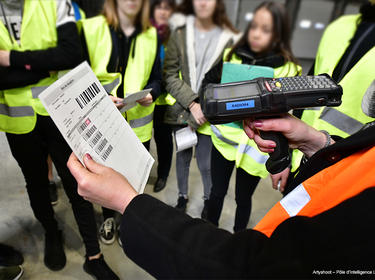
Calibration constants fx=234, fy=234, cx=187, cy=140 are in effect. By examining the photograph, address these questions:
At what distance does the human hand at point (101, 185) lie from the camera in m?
0.50

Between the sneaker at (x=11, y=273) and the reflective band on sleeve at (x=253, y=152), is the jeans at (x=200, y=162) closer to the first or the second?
the reflective band on sleeve at (x=253, y=152)

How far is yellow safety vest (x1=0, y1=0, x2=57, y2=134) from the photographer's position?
0.94 m

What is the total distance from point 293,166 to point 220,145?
1.23 ft

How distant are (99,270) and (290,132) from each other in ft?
3.91

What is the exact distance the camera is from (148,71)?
3.72 feet

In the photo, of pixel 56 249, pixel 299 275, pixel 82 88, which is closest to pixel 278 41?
pixel 82 88

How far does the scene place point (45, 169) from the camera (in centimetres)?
118

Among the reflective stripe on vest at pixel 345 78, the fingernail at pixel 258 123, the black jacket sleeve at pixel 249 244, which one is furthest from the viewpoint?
the reflective stripe on vest at pixel 345 78

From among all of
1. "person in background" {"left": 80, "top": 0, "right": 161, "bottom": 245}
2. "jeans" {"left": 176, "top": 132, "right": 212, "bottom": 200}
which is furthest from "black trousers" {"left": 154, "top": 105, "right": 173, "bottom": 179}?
"person in background" {"left": 80, "top": 0, "right": 161, "bottom": 245}

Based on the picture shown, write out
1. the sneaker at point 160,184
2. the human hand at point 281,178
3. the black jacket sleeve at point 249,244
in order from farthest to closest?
the sneaker at point 160,184
the human hand at point 281,178
the black jacket sleeve at point 249,244

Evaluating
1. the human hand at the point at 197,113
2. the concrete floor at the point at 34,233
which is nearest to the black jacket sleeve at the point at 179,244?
the concrete floor at the point at 34,233

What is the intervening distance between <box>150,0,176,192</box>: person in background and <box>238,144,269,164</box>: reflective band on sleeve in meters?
0.58

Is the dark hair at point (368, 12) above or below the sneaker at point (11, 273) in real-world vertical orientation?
above

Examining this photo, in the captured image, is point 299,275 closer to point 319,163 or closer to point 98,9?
point 319,163
